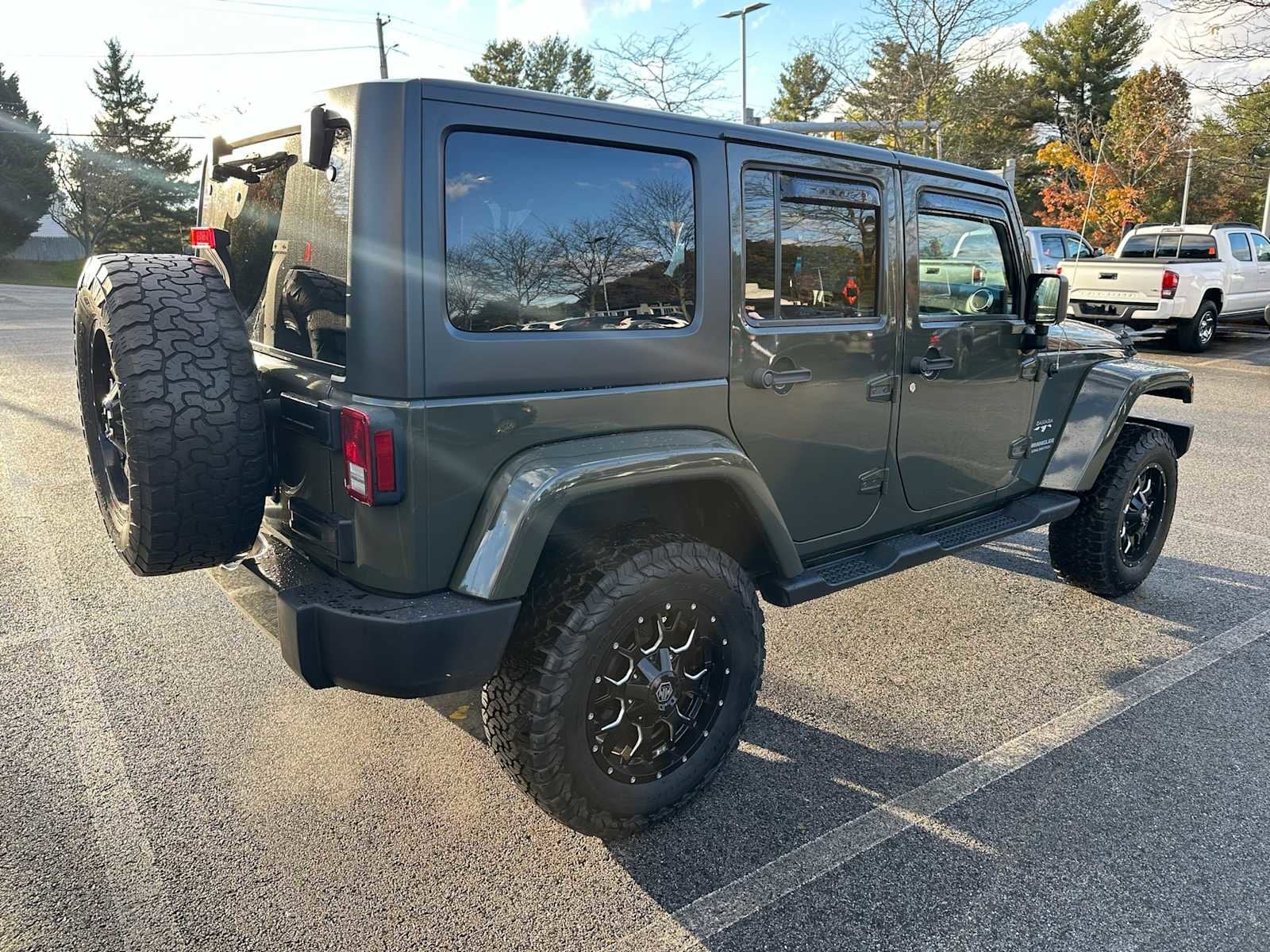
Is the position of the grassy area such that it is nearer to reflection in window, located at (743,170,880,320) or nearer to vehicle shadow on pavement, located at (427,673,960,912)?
reflection in window, located at (743,170,880,320)

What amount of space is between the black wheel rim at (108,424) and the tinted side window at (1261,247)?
17.4 metres

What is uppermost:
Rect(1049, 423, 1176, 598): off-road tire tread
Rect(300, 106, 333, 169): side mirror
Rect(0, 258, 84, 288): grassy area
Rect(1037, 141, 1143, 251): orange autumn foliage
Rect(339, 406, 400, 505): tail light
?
Rect(1037, 141, 1143, 251): orange autumn foliage

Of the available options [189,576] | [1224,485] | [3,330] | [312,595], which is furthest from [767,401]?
[3,330]

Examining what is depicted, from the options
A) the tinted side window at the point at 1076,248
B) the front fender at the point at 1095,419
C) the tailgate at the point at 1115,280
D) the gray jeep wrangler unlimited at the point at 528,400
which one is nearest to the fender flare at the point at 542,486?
the gray jeep wrangler unlimited at the point at 528,400

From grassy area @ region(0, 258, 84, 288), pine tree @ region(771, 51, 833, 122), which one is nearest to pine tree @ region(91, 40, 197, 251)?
grassy area @ region(0, 258, 84, 288)

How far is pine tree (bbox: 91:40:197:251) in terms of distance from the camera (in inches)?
1692

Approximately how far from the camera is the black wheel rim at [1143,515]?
4.41 metres

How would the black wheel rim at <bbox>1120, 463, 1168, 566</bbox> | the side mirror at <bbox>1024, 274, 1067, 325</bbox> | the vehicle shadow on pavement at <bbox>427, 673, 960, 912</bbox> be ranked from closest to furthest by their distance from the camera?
the vehicle shadow on pavement at <bbox>427, 673, 960, 912</bbox>, the side mirror at <bbox>1024, 274, 1067, 325</bbox>, the black wheel rim at <bbox>1120, 463, 1168, 566</bbox>

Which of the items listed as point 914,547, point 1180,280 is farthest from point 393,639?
point 1180,280

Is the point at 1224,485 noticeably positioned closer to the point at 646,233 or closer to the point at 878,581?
the point at 878,581

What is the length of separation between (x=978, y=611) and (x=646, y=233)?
2.66m

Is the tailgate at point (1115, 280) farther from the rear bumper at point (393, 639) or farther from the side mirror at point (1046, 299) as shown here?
the rear bumper at point (393, 639)

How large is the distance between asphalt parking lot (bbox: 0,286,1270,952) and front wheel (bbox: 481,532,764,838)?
0.20 meters

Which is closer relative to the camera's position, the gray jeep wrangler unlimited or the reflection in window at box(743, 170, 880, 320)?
the gray jeep wrangler unlimited
